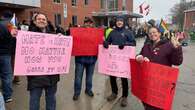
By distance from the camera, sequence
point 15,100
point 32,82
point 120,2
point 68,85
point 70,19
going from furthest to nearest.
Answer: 1. point 120,2
2. point 70,19
3. point 68,85
4. point 15,100
5. point 32,82

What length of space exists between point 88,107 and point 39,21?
99.2 inches

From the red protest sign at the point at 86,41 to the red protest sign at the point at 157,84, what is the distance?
7.69 ft

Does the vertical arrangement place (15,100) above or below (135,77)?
below

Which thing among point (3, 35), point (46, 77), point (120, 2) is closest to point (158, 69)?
point (46, 77)

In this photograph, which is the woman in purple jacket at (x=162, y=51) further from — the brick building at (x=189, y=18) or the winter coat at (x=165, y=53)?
the brick building at (x=189, y=18)

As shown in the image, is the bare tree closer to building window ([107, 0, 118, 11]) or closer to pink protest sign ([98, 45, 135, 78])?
building window ([107, 0, 118, 11])

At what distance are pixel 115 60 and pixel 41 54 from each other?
2.12 m

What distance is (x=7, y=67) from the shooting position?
7609mm

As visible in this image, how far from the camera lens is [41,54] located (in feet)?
19.3

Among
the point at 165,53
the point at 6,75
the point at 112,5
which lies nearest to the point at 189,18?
the point at 112,5

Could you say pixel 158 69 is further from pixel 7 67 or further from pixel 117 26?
pixel 7 67

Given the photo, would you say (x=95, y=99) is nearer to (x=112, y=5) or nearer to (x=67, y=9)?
(x=67, y=9)

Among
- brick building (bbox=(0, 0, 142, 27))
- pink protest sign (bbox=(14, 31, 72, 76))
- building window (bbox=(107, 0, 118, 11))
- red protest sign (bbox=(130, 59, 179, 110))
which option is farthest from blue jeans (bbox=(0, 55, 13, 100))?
building window (bbox=(107, 0, 118, 11))

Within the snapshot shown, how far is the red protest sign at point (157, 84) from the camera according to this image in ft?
16.9
